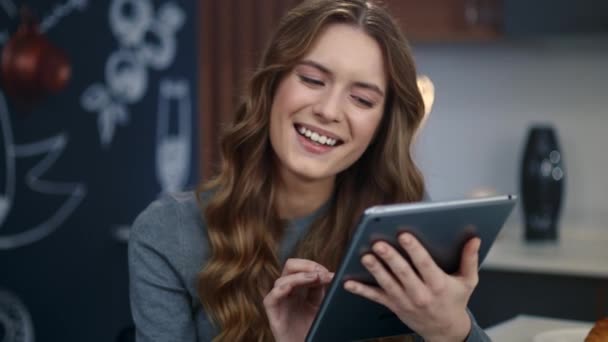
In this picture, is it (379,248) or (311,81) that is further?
(311,81)

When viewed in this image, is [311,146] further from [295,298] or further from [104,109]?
[104,109]

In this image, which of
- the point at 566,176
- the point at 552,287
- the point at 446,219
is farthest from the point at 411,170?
the point at 566,176

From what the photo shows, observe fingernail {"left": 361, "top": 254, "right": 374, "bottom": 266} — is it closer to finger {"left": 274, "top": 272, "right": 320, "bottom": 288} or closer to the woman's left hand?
the woman's left hand

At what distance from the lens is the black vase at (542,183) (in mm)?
3396

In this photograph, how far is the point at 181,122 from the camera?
12.4 ft

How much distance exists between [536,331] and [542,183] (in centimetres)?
166

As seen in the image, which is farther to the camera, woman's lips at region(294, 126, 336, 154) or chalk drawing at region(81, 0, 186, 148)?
chalk drawing at region(81, 0, 186, 148)

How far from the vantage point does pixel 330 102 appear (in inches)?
62.0

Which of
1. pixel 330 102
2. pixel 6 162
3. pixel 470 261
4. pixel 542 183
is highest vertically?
pixel 330 102

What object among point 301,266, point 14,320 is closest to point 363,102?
point 301,266

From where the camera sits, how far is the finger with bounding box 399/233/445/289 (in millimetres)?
1178

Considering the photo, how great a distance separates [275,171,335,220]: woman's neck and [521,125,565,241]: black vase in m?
1.84

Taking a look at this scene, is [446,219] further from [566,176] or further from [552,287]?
[566,176]

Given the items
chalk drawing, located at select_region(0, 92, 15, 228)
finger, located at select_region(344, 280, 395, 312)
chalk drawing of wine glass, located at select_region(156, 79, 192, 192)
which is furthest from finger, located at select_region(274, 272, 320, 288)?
chalk drawing of wine glass, located at select_region(156, 79, 192, 192)
